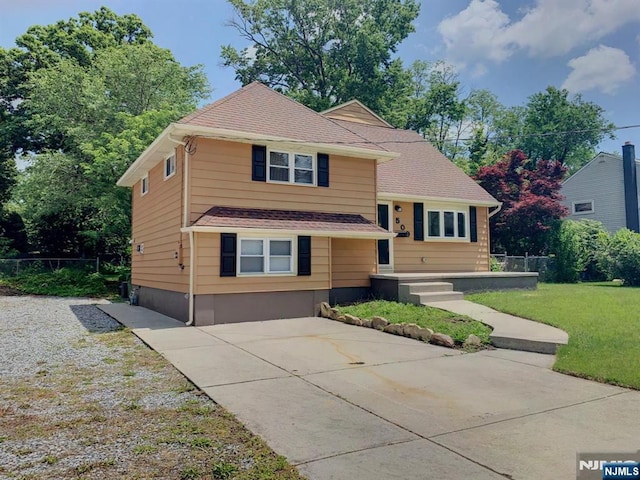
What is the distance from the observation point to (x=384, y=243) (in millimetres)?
14227

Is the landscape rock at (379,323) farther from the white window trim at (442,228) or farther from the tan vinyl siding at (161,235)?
the white window trim at (442,228)

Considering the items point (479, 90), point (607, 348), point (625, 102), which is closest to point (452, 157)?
point (479, 90)

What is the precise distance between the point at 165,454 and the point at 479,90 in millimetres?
41410

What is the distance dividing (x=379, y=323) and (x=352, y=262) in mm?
3395

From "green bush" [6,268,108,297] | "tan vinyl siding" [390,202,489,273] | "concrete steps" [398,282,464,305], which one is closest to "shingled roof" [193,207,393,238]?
"concrete steps" [398,282,464,305]

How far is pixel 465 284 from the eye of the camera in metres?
13.0

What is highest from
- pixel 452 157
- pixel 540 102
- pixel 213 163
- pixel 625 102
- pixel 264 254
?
pixel 540 102

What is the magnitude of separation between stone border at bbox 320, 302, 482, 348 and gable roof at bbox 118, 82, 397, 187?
4414mm

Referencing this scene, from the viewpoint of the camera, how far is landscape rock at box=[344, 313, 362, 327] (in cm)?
995

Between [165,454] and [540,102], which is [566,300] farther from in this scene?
[540,102]

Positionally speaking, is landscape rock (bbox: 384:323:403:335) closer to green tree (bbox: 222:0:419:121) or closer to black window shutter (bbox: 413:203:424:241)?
black window shutter (bbox: 413:203:424:241)

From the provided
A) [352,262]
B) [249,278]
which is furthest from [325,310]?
[249,278]

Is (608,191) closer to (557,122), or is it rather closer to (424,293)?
(557,122)

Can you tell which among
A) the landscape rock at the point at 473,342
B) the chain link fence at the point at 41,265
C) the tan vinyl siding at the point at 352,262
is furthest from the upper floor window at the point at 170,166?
the chain link fence at the point at 41,265
